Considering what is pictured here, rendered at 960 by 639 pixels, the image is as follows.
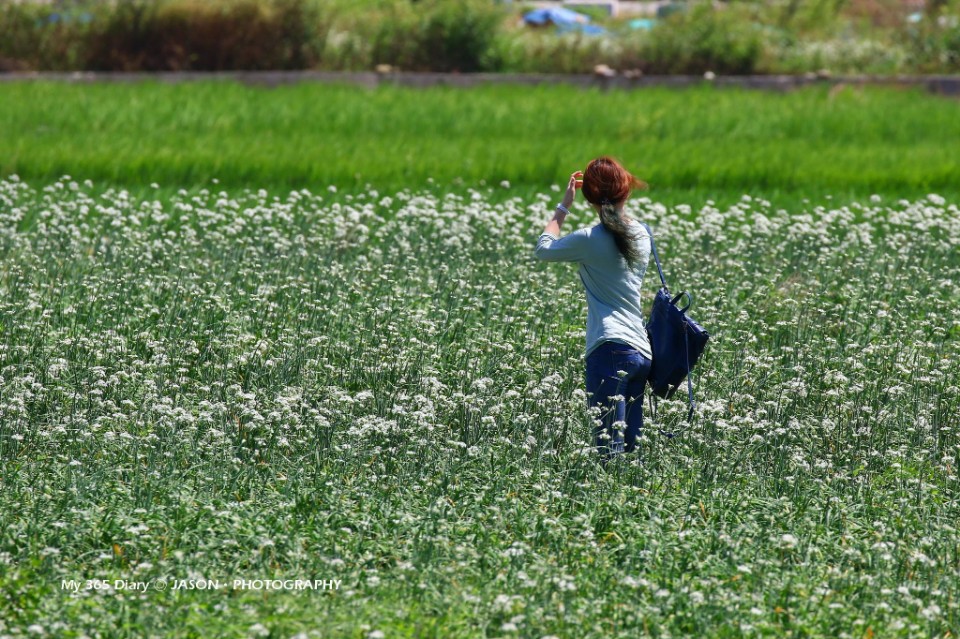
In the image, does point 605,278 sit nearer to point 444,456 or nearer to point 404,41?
point 444,456

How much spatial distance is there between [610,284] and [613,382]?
501 millimetres

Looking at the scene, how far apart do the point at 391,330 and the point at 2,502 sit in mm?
3021

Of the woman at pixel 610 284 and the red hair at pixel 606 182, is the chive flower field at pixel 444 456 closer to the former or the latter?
the woman at pixel 610 284

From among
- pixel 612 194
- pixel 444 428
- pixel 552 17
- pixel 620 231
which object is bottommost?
pixel 444 428

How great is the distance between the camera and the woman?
6.60m

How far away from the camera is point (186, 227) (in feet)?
35.9

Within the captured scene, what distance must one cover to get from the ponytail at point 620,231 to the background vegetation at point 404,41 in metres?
19.3

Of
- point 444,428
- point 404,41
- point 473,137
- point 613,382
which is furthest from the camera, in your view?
point 404,41

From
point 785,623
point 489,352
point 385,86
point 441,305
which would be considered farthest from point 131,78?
point 785,623

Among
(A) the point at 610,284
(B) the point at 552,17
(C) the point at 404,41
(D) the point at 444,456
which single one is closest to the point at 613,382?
(A) the point at 610,284

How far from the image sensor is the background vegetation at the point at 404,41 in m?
24.6

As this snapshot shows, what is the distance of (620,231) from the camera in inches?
261

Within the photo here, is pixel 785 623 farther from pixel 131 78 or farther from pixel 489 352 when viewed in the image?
pixel 131 78

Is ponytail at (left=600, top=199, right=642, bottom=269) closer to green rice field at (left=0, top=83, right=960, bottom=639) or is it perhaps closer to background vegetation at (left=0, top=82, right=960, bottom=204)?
green rice field at (left=0, top=83, right=960, bottom=639)
